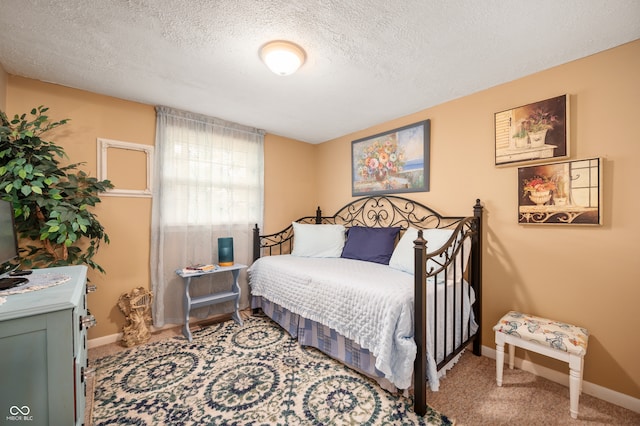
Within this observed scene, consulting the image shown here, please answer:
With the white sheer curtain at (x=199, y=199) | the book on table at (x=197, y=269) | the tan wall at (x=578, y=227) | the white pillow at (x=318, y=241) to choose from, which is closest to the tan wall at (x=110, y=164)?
the white sheer curtain at (x=199, y=199)

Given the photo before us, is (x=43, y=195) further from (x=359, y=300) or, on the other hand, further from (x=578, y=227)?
(x=578, y=227)

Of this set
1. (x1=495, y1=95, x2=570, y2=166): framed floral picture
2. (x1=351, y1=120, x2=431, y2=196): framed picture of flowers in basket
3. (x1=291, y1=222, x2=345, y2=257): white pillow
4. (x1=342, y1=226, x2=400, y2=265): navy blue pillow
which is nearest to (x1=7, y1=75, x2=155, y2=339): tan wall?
(x1=291, y1=222, x2=345, y2=257): white pillow

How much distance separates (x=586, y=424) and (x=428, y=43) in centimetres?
246

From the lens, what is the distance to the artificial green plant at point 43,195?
5.95 feet

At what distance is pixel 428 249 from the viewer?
2275 mm

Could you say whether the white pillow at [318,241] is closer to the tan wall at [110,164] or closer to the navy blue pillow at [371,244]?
the navy blue pillow at [371,244]

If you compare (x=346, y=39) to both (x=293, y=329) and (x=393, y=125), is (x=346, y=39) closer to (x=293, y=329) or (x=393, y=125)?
(x=393, y=125)

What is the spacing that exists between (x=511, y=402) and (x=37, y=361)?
2.44m

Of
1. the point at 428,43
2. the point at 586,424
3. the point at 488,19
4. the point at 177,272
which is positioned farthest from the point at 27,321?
the point at 586,424

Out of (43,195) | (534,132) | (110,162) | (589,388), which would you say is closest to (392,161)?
(534,132)

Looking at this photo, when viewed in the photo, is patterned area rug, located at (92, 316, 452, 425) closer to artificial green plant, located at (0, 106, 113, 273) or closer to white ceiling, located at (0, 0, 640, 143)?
artificial green plant, located at (0, 106, 113, 273)

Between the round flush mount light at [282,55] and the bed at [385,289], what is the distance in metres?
1.39

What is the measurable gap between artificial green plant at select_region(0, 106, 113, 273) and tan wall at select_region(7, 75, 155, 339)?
12 cm

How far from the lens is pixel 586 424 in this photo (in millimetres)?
1515
